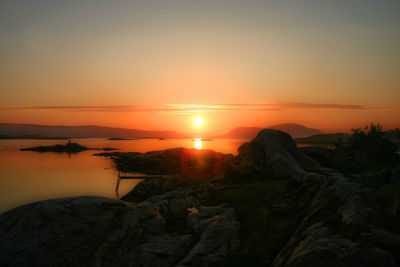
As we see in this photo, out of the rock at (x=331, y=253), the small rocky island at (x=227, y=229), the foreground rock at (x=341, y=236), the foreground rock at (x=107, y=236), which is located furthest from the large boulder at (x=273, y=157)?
the rock at (x=331, y=253)

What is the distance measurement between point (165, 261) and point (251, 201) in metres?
6.35

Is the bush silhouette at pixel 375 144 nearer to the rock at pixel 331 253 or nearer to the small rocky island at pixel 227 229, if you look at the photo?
the small rocky island at pixel 227 229

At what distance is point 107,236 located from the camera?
32.9ft

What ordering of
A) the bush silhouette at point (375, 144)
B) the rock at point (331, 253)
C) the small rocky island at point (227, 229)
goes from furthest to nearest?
the bush silhouette at point (375, 144) → the small rocky island at point (227, 229) → the rock at point (331, 253)

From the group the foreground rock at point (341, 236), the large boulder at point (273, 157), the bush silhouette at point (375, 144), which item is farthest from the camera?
the bush silhouette at point (375, 144)

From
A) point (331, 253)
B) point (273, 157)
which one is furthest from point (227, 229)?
point (273, 157)

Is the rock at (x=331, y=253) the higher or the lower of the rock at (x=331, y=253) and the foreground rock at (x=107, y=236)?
the higher

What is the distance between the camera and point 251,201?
13.7 m

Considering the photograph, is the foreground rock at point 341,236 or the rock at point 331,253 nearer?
the rock at point 331,253

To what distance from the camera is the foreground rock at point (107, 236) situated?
8.65 m

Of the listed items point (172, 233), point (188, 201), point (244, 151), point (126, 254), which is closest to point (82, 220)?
point (126, 254)

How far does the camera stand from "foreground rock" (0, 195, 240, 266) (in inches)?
340

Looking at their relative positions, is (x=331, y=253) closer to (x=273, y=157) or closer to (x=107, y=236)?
(x=107, y=236)

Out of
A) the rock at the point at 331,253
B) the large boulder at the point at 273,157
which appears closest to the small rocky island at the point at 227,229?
the rock at the point at 331,253
